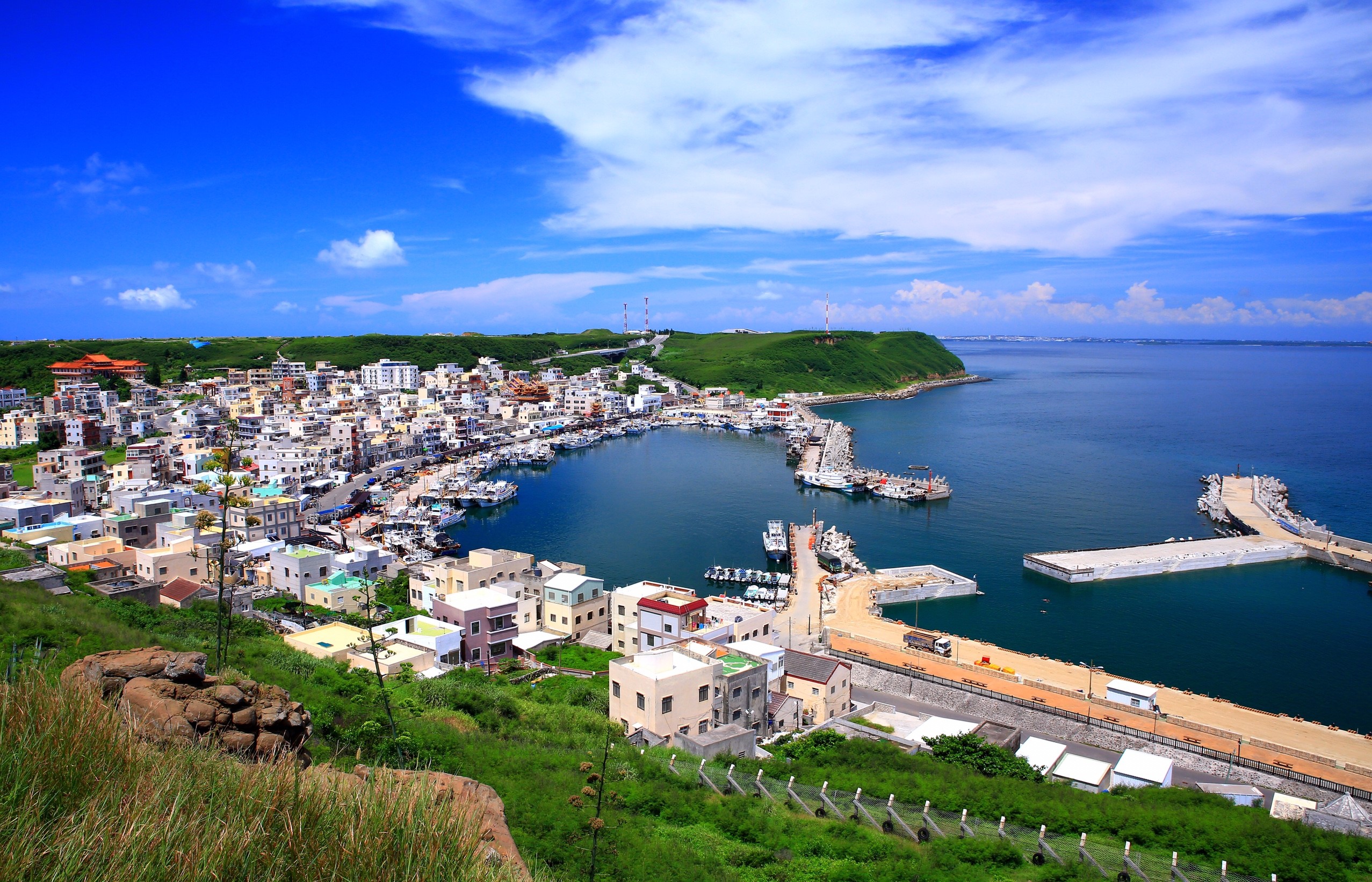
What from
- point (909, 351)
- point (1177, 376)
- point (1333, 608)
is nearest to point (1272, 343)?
point (1177, 376)

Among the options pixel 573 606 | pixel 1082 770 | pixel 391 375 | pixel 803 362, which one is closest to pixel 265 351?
pixel 391 375

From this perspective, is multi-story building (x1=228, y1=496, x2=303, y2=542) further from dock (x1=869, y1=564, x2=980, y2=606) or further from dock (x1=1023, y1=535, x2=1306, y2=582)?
dock (x1=1023, y1=535, x2=1306, y2=582)

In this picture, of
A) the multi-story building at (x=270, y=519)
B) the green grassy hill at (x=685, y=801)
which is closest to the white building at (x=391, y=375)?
the multi-story building at (x=270, y=519)

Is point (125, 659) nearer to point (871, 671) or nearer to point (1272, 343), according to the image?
point (871, 671)

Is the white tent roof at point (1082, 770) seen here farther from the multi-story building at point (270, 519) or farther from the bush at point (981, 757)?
the multi-story building at point (270, 519)

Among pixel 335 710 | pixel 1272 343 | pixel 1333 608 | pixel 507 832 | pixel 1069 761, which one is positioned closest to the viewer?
pixel 507 832
